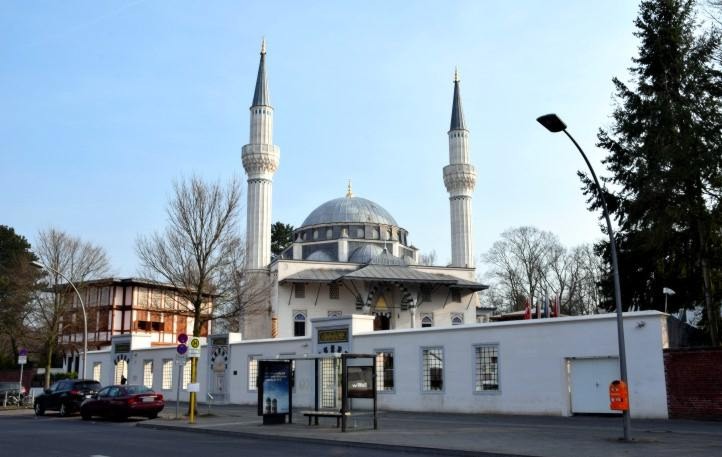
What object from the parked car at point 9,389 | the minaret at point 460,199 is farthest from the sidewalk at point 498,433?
the minaret at point 460,199

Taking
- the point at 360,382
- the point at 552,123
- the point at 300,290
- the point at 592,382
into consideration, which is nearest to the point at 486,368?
the point at 592,382

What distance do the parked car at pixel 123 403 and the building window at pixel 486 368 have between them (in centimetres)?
1069

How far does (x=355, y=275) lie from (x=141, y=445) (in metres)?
38.0

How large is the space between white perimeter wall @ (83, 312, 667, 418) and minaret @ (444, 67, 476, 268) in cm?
3458

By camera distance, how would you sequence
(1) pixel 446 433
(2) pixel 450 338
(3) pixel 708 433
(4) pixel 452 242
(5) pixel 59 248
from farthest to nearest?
1. (4) pixel 452 242
2. (5) pixel 59 248
3. (2) pixel 450 338
4. (1) pixel 446 433
5. (3) pixel 708 433

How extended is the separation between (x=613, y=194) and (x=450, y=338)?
1162cm

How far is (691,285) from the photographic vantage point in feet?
99.5

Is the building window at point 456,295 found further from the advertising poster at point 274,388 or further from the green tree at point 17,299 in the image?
the advertising poster at point 274,388

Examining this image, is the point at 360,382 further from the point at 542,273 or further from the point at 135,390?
the point at 542,273

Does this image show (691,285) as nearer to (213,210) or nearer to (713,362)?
(713,362)

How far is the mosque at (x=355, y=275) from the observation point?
54.7 m

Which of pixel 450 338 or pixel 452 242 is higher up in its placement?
pixel 452 242

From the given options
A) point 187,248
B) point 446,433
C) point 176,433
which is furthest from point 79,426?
point 446,433

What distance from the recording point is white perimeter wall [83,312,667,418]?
797 inches
